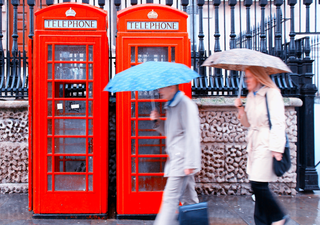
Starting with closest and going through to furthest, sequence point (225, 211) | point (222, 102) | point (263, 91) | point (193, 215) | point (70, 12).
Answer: point (193, 215), point (263, 91), point (70, 12), point (225, 211), point (222, 102)

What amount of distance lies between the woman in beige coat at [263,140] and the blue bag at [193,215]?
594mm

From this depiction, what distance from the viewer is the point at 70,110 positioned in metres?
3.79

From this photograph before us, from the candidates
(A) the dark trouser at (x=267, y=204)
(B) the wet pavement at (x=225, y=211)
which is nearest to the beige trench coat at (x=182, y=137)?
(A) the dark trouser at (x=267, y=204)

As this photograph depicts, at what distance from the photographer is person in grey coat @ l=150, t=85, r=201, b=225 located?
8.32ft

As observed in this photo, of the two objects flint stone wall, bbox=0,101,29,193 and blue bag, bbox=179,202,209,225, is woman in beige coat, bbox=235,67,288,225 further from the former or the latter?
flint stone wall, bbox=0,101,29,193

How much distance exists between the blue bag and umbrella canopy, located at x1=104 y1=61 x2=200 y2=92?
3.45 feet

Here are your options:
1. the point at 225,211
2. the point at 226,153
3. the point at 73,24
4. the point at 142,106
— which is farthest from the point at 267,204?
the point at 73,24

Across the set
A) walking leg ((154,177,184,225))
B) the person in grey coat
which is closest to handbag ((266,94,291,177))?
the person in grey coat

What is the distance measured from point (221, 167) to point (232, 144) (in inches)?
16.2

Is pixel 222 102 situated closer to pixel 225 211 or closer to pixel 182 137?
pixel 225 211

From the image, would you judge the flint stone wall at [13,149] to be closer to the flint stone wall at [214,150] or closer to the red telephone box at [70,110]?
the flint stone wall at [214,150]

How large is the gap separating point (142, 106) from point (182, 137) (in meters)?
1.27

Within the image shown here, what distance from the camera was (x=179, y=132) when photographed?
103 inches

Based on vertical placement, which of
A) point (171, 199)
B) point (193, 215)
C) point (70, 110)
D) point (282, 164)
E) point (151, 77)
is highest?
point (151, 77)
